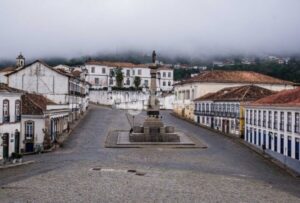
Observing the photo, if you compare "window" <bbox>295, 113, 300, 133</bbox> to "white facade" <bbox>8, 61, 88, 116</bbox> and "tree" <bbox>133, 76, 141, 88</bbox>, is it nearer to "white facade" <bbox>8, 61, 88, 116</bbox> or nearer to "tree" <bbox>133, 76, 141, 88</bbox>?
"white facade" <bbox>8, 61, 88, 116</bbox>

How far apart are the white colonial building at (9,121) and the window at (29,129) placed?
4.85ft

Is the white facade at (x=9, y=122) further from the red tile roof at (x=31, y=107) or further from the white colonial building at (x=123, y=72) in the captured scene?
the white colonial building at (x=123, y=72)

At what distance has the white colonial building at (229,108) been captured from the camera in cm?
4453

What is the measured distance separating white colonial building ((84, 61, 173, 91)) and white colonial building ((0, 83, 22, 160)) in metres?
62.7

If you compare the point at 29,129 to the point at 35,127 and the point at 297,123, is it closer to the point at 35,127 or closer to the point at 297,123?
the point at 35,127

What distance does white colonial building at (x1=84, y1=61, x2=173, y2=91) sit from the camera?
98000mm

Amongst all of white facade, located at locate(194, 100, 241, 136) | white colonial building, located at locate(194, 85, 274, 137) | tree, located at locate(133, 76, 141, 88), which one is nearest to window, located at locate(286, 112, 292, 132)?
white colonial building, located at locate(194, 85, 274, 137)

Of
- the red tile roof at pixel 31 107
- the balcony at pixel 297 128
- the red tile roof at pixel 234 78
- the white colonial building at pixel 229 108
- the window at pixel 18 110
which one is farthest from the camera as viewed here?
the red tile roof at pixel 234 78

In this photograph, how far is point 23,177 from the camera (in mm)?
19953

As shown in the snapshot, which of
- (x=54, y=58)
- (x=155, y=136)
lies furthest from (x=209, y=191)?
(x=54, y=58)

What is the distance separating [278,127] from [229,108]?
14.3m

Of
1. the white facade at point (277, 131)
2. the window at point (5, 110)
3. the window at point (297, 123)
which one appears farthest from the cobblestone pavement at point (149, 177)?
the window at point (5, 110)

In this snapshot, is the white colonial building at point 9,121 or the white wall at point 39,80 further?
the white wall at point 39,80

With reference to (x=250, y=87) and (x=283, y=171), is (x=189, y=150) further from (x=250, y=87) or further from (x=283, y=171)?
(x=250, y=87)
